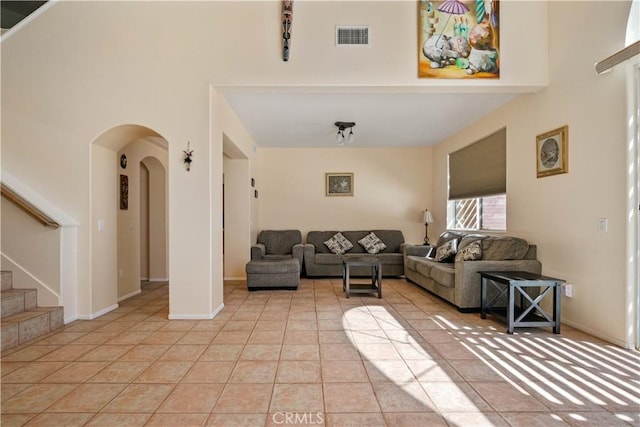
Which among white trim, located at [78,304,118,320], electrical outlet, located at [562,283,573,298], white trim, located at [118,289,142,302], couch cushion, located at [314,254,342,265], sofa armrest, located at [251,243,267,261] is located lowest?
white trim, located at [118,289,142,302]

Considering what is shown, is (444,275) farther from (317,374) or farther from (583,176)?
(317,374)

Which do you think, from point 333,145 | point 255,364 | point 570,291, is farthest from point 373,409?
point 333,145

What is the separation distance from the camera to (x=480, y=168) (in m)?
5.15

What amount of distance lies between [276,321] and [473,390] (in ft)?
6.62

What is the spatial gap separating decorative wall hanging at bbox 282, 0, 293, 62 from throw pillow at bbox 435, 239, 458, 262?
347cm

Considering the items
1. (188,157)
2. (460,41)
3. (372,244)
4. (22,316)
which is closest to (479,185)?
(372,244)

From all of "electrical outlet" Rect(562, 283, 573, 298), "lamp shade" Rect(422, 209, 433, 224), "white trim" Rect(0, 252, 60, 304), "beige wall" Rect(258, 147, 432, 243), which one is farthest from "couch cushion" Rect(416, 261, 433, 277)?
"white trim" Rect(0, 252, 60, 304)

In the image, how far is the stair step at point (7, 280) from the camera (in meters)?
3.33

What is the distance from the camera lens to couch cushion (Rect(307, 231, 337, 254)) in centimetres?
645

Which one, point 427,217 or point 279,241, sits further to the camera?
point 427,217

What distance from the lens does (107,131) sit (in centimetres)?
362

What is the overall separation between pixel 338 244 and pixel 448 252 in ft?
7.07

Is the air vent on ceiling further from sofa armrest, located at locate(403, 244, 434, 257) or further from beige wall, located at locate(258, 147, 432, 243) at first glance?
sofa armrest, located at locate(403, 244, 434, 257)

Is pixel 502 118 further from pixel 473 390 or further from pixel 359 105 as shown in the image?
pixel 473 390
